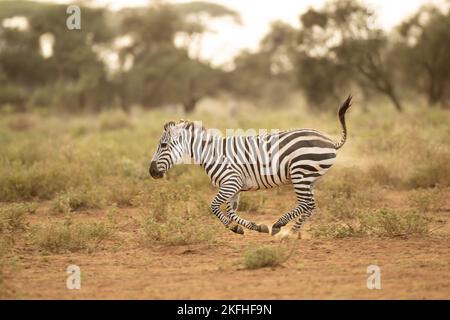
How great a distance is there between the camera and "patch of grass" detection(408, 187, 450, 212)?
9.46m

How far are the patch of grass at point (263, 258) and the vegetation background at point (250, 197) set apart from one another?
13mm

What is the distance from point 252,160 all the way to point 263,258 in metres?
1.87

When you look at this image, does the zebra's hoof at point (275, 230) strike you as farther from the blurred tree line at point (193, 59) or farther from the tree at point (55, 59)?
the tree at point (55, 59)

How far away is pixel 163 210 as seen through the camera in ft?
29.9

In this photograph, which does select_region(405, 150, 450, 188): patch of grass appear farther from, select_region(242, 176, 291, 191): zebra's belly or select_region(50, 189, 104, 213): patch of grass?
select_region(50, 189, 104, 213): patch of grass

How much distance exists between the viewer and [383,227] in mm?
8086

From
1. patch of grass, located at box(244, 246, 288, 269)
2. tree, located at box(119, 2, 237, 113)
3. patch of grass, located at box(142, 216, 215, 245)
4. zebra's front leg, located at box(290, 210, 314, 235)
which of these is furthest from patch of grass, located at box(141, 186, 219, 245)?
tree, located at box(119, 2, 237, 113)

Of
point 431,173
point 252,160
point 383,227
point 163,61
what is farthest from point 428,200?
point 163,61

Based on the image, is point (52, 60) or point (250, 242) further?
point (52, 60)

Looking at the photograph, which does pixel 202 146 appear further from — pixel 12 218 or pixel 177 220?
pixel 12 218
